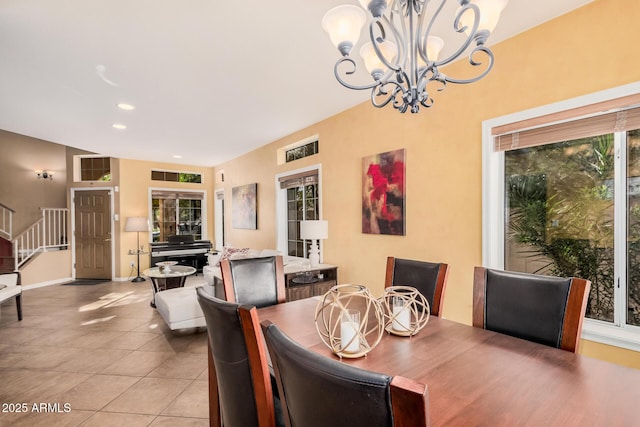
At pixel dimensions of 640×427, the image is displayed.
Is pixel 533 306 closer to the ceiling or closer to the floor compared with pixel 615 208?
closer to the floor

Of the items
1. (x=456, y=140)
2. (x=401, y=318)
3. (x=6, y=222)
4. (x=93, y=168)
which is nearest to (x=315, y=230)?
(x=456, y=140)

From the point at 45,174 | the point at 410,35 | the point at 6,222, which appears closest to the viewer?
the point at 410,35

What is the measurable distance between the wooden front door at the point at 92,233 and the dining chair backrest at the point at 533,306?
7.54 meters

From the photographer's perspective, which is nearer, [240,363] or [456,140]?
[240,363]

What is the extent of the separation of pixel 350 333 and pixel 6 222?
8170mm

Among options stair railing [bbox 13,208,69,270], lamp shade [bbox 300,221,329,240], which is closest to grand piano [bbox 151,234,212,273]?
stair railing [bbox 13,208,69,270]

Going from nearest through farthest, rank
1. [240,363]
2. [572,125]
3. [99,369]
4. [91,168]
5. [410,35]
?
[240,363], [410,35], [572,125], [99,369], [91,168]

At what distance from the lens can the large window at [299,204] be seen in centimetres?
446

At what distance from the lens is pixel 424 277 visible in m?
1.96

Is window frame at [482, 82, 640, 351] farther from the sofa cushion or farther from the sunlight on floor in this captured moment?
the sunlight on floor

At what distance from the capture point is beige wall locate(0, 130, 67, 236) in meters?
6.27

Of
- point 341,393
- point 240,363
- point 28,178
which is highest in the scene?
point 28,178

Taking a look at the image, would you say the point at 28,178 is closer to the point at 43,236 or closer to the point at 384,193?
the point at 43,236

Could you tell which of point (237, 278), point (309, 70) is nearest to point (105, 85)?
point (309, 70)
